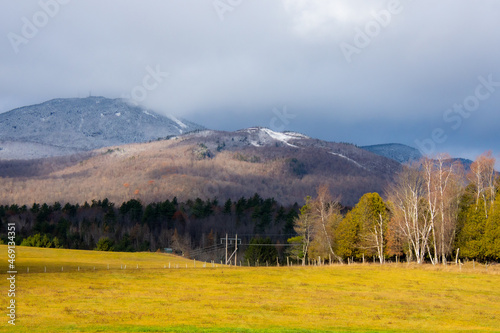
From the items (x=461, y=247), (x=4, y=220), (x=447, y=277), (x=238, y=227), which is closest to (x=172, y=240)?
(x=238, y=227)

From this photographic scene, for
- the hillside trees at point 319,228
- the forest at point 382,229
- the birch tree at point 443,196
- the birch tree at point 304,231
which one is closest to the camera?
the birch tree at point 443,196

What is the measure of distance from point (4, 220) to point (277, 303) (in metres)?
137

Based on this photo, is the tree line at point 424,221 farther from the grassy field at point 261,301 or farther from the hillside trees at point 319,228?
the grassy field at point 261,301

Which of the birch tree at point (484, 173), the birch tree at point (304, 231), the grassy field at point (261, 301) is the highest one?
the birch tree at point (484, 173)

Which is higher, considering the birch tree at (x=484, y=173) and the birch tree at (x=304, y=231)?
the birch tree at (x=484, y=173)

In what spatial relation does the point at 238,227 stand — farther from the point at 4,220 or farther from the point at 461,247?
the point at 461,247

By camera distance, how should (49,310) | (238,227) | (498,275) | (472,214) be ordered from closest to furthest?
1. (49,310)
2. (498,275)
3. (472,214)
4. (238,227)

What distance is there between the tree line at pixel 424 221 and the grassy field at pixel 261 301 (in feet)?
34.2

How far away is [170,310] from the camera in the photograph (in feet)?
116

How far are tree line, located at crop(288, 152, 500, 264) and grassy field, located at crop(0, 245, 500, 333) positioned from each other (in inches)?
410

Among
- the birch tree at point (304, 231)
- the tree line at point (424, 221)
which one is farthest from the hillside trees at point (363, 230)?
the birch tree at point (304, 231)

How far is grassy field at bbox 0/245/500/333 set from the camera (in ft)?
98.6

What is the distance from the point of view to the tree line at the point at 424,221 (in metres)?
69.6

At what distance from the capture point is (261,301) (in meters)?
40.2
